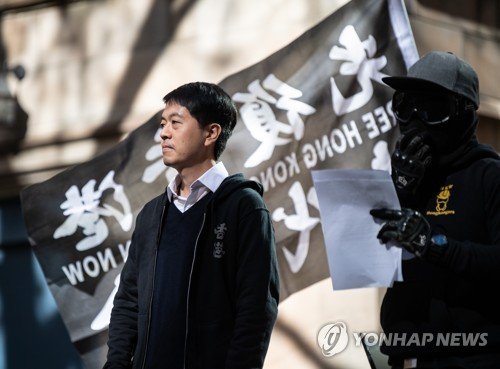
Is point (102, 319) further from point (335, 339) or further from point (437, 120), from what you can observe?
point (437, 120)

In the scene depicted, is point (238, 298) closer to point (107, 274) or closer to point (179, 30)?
point (107, 274)

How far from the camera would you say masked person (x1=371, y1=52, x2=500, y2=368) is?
11.6 feet

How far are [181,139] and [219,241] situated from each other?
0.44m

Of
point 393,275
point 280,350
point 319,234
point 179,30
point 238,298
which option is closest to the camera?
point 393,275

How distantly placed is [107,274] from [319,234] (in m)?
1.16

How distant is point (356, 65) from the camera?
5.93 meters

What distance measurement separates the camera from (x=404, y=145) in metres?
3.72

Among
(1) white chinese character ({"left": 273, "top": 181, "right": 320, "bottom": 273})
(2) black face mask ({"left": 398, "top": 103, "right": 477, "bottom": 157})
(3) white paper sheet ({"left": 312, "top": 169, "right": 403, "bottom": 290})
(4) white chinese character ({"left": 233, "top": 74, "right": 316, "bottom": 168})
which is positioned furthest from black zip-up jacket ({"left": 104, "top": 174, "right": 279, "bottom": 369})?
(4) white chinese character ({"left": 233, "top": 74, "right": 316, "bottom": 168})

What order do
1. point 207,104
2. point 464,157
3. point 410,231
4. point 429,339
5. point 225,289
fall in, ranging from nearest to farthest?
1. point 410,231
2. point 429,339
3. point 464,157
4. point 225,289
5. point 207,104

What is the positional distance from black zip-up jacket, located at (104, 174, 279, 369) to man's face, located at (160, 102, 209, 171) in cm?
15

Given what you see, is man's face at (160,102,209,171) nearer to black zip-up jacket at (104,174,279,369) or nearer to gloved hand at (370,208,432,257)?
black zip-up jacket at (104,174,279,369)

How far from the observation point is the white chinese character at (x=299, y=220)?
19.2 ft

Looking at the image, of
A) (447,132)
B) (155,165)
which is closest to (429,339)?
(447,132)

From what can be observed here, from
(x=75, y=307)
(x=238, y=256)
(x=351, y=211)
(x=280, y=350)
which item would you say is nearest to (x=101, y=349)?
(x=75, y=307)
